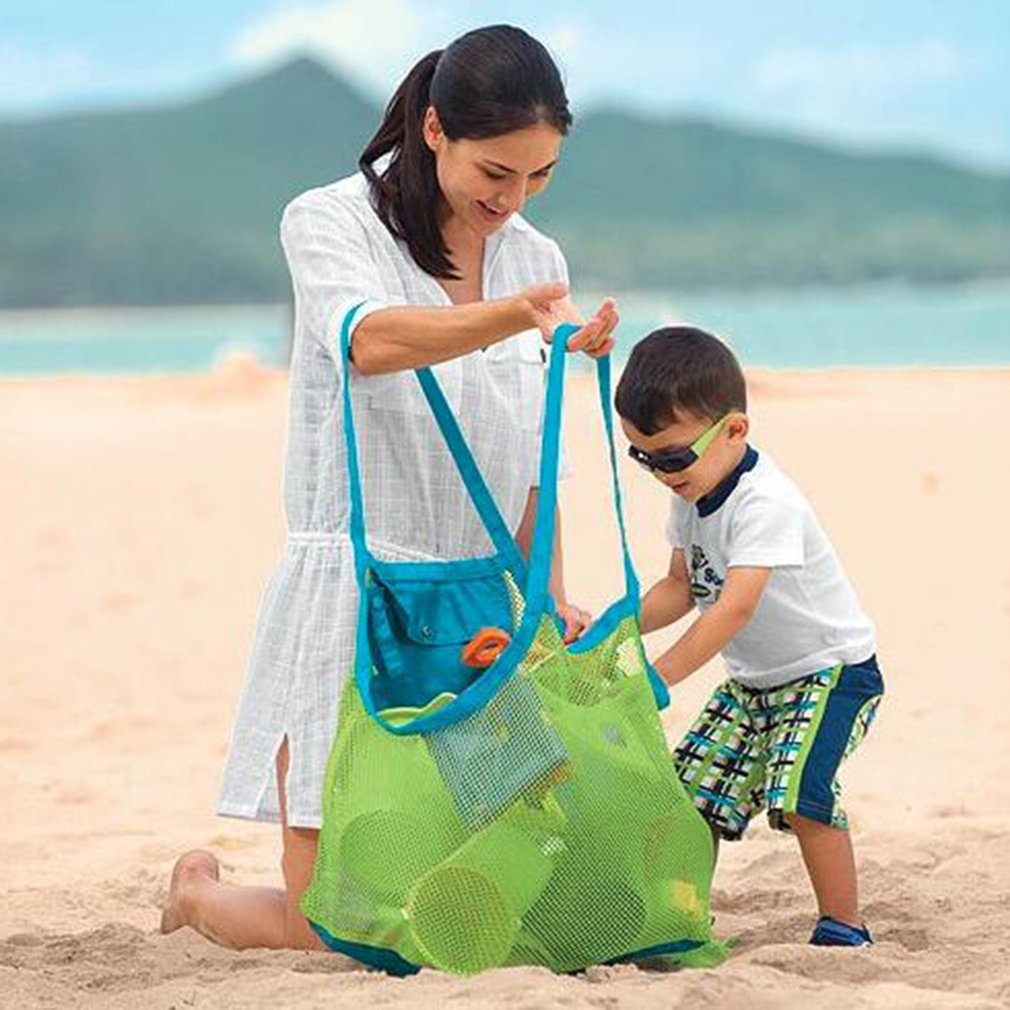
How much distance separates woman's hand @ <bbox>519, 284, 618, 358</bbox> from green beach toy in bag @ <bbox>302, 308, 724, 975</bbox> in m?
0.03

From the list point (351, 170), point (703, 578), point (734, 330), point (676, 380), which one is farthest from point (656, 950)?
point (351, 170)

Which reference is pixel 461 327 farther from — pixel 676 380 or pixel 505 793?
pixel 505 793

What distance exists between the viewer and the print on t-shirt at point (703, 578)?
14.0ft

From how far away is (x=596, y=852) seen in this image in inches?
152

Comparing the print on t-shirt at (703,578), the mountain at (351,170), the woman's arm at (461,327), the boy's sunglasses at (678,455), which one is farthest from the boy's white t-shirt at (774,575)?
the mountain at (351,170)

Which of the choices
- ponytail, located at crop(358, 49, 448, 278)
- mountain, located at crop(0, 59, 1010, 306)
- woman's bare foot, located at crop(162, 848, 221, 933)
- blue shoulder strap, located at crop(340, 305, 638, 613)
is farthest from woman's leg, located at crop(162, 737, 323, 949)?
mountain, located at crop(0, 59, 1010, 306)

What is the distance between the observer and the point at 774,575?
4246 millimetres

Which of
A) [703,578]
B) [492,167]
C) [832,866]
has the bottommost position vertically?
[832,866]

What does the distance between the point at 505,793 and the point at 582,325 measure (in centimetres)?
77

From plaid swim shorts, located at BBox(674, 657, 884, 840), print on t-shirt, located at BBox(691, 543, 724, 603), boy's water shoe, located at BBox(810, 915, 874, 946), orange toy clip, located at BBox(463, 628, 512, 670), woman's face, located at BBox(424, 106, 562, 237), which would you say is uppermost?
woman's face, located at BBox(424, 106, 562, 237)

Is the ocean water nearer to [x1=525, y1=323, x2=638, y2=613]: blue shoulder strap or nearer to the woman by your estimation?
the woman

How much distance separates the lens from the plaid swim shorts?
4180 millimetres

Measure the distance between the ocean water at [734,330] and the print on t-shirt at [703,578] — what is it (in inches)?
597

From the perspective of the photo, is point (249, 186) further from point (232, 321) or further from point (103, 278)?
point (232, 321)
